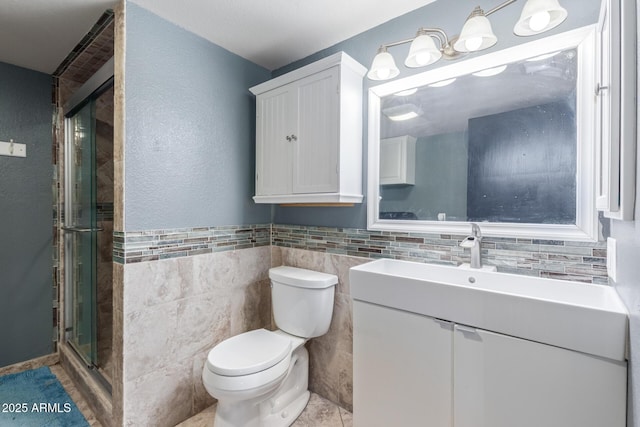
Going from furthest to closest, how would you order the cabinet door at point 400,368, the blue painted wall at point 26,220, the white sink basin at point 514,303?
the blue painted wall at point 26,220
the cabinet door at point 400,368
the white sink basin at point 514,303

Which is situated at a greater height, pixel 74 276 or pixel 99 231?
pixel 99 231

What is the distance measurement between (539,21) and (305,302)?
1623mm

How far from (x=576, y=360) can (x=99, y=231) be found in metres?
2.47

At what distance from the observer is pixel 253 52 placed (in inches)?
78.2

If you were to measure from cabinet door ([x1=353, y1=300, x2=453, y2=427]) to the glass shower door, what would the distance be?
1.76m

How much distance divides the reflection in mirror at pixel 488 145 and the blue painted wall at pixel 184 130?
0.99 m

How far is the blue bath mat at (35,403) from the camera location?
1.67 m

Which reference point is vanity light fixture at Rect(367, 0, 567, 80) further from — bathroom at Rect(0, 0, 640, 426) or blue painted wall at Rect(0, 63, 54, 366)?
blue painted wall at Rect(0, 63, 54, 366)

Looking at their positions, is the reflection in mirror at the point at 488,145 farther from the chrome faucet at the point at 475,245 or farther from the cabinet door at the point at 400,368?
the cabinet door at the point at 400,368

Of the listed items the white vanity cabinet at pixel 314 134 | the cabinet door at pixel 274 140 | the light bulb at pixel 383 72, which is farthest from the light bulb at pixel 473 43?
the cabinet door at pixel 274 140

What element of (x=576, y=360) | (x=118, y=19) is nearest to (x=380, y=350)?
(x=576, y=360)

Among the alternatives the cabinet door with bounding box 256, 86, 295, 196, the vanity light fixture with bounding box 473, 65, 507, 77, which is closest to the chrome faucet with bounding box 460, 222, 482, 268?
the vanity light fixture with bounding box 473, 65, 507, 77

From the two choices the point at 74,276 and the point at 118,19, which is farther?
the point at 74,276

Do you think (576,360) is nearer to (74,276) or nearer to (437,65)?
(437,65)
